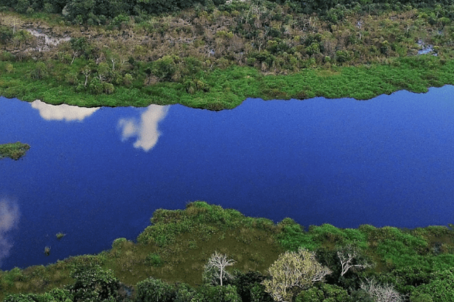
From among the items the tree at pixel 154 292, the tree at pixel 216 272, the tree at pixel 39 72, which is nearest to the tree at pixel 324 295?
the tree at pixel 216 272

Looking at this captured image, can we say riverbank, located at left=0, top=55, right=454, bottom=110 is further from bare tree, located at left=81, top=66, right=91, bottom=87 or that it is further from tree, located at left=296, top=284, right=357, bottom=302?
tree, located at left=296, top=284, right=357, bottom=302

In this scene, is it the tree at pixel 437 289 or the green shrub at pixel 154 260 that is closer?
the tree at pixel 437 289

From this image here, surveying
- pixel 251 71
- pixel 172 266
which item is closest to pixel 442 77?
pixel 251 71

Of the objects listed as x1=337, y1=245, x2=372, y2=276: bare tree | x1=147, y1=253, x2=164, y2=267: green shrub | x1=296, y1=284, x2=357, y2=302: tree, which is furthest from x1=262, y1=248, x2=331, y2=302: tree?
x1=147, y1=253, x2=164, y2=267: green shrub

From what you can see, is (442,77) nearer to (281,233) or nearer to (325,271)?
(281,233)

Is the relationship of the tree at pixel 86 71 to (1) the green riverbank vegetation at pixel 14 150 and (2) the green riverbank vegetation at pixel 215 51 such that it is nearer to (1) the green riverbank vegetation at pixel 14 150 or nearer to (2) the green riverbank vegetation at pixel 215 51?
(2) the green riverbank vegetation at pixel 215 51

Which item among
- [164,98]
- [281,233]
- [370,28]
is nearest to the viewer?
[281,233]

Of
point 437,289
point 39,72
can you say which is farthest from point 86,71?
point 437,289
